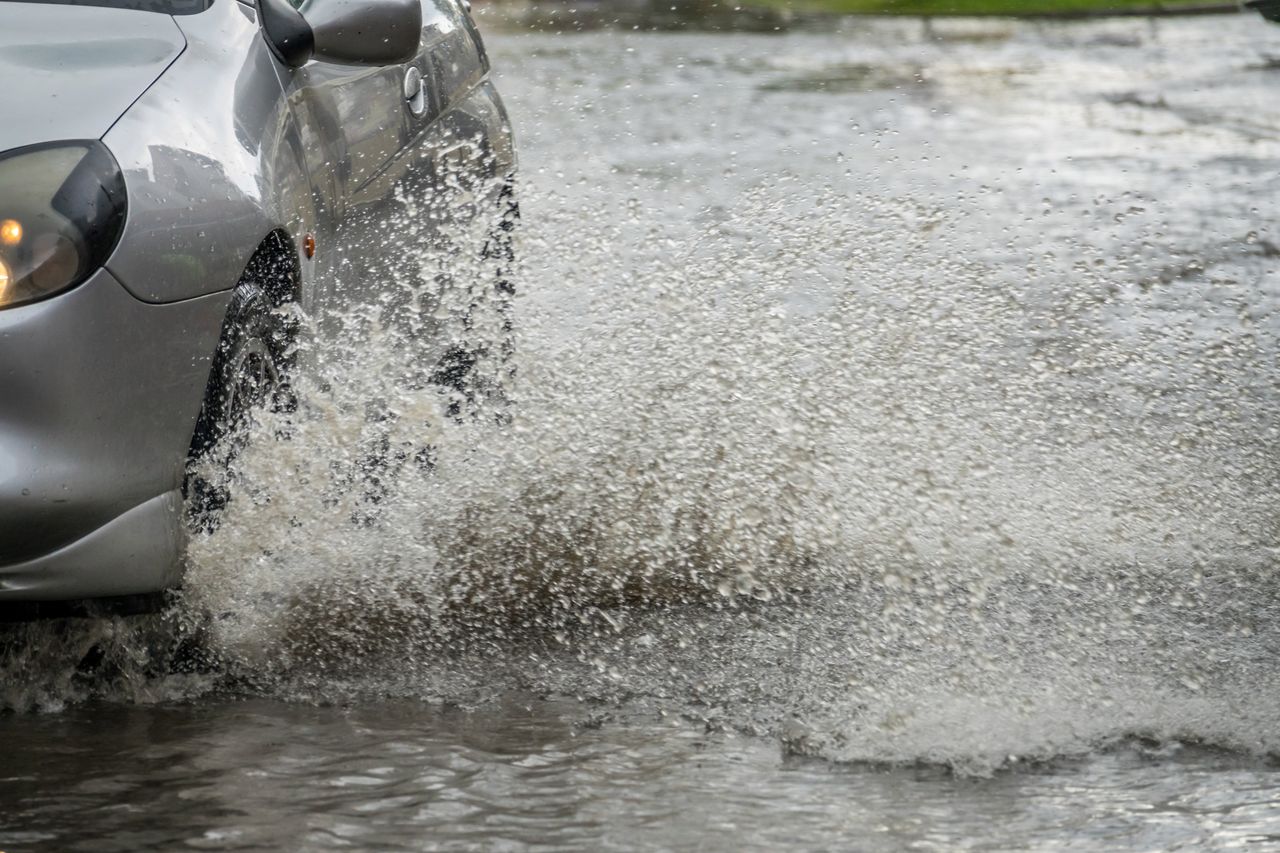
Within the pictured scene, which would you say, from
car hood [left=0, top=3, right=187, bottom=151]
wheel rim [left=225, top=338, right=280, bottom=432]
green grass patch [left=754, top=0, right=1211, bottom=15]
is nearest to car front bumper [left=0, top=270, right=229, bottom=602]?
wheel rim [left=225, top=338, right=280, bottom=432]

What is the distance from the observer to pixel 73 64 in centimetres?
329

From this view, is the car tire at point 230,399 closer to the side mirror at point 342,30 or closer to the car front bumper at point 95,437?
the car front bumper at point 95,437

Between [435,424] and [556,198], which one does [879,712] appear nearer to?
[435,424]

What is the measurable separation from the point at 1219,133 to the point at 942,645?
29.2 ft

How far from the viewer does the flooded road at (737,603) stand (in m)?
2.93

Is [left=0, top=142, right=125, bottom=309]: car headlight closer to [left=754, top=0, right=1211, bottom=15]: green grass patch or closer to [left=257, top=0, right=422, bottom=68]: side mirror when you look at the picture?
[left=257, top=0, right=422, bottom=68]: side mirror

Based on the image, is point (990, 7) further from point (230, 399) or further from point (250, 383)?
point (230, 399)

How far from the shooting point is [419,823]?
9.18ft

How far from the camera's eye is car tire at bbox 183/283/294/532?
10.8 feet

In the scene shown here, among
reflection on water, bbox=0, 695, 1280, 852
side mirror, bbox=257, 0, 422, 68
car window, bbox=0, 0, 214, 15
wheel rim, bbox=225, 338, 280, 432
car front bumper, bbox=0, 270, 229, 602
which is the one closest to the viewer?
reflection on water, bbox=0, 695, 1280, 852

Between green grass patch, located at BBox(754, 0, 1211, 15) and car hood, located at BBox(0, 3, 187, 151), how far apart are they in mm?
20041

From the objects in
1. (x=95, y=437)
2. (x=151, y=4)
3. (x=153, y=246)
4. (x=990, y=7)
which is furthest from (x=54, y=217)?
(x=990, y=7)

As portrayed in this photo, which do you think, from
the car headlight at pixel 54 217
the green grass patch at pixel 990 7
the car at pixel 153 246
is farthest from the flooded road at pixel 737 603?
the green grass patch at pixel 990 7

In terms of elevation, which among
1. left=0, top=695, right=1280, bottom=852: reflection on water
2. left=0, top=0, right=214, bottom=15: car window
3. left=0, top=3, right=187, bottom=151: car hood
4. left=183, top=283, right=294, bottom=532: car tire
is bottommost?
left=0, top=695, right=1280, bottom=852: reflection on water
